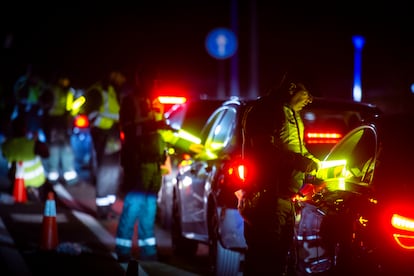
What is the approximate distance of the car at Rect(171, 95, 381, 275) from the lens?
645 cm

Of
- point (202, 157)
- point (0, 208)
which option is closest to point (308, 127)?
point (202, 157)

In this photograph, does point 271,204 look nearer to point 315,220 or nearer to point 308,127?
point 315,220

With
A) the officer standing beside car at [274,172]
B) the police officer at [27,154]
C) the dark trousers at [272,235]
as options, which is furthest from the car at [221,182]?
the police officer at [27,154]

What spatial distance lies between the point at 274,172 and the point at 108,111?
518cm

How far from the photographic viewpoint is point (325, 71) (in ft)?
110

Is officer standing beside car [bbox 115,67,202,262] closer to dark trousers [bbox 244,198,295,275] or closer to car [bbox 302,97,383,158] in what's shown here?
car [bbox 302,97,383,158]

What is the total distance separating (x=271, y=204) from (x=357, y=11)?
2874cm

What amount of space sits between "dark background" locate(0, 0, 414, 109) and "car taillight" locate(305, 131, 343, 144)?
1992cm

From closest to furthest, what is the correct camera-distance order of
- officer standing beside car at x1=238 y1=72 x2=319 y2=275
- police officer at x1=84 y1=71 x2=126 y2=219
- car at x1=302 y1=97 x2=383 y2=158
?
officer standing beside car at x1=238 y1=72 x2=319 y2=275, car at x1=302 y1=97 x2=383 y2=158, police officer at x1=84 y1=71 x2=126 y2=219

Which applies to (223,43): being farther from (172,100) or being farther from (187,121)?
(187,121)

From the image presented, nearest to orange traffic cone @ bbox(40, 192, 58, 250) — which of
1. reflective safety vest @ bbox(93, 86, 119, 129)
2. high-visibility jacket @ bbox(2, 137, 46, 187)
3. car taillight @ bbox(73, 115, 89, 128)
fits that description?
reflective safety vest @ bbox(93, 86, 119, 129)

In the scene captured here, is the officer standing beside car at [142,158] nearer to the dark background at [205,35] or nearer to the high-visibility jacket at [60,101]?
the high-visibility jacket at [60,101]

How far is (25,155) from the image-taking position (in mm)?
12406

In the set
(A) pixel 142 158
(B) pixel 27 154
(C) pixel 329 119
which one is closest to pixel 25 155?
(B) pixel 27 154
